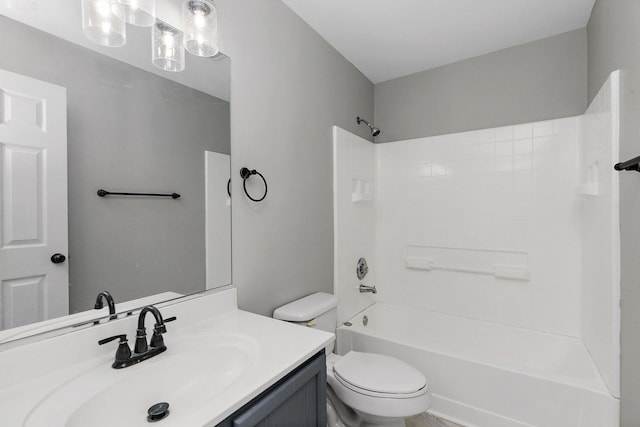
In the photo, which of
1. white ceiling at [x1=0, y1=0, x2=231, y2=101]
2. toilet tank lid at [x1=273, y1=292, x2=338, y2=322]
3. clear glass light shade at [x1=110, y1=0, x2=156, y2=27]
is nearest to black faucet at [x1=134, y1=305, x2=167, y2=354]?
toilet tank lid at [x1=273, y1=292, x2=338, y2=322]

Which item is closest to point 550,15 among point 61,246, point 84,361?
point 61,246

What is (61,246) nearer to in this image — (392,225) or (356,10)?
(356,10)

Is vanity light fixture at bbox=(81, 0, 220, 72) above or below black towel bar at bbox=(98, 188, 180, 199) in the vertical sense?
above

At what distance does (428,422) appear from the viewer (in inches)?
72.7

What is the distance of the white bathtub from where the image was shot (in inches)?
60.7

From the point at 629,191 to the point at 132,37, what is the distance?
210 centimetres

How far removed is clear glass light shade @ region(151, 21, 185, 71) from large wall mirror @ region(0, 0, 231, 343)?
24 millimetres

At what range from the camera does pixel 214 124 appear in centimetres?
138

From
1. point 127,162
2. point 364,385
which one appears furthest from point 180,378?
point 364,385

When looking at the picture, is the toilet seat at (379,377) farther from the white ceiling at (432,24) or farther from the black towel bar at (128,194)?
the white ceiling at (432,24)

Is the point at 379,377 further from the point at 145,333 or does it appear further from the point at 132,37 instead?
the point at 132,37

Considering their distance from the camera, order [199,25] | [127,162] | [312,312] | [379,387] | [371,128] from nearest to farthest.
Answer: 1. [127,162]
2. [199,25]
3. [379,387]
4. [312,312]
5. [371,128]

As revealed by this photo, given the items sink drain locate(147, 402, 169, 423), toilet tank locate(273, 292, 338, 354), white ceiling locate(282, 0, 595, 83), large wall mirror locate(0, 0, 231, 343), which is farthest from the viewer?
white ceiling locate(282, 0, 595, 83)

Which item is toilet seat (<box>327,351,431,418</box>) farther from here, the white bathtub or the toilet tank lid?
the white bathtub
